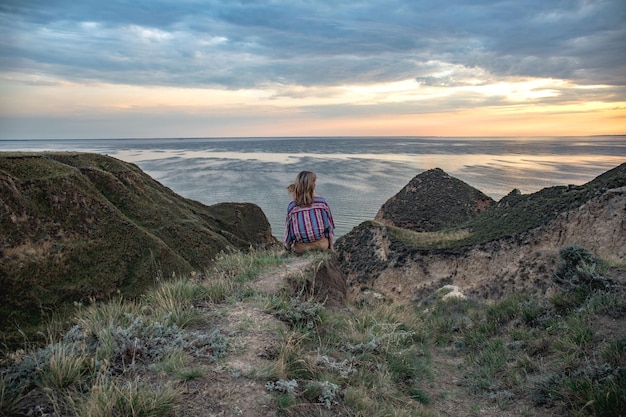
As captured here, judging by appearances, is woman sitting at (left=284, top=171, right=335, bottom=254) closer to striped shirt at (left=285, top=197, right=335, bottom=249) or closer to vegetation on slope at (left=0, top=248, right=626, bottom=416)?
striped shirt at (left=285, top=197, right=335, bottom=249)

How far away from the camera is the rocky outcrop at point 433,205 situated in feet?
109

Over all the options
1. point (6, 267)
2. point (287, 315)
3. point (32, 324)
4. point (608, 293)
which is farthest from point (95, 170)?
point (608, 293)

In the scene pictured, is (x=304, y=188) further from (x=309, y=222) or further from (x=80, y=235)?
(x=80, y=235)

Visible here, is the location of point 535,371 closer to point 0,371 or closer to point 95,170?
point 0,371

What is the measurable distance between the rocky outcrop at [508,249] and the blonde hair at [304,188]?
27.7 ft

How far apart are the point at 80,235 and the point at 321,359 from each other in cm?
3014

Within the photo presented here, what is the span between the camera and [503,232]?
1988 cm

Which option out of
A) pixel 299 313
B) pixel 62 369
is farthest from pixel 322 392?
pixel 62 369

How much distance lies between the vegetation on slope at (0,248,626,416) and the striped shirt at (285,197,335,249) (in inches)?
40.4

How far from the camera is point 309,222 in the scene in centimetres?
916

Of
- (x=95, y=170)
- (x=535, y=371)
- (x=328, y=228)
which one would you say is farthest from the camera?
(x=95, y=170)

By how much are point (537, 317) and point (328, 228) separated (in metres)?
4.57

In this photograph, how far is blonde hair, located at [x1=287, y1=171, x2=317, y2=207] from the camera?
28.4 ft

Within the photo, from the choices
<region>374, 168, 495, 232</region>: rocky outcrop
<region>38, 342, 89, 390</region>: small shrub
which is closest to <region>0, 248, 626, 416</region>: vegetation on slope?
<region>38, 342, 89, 390</region>: small shrub
